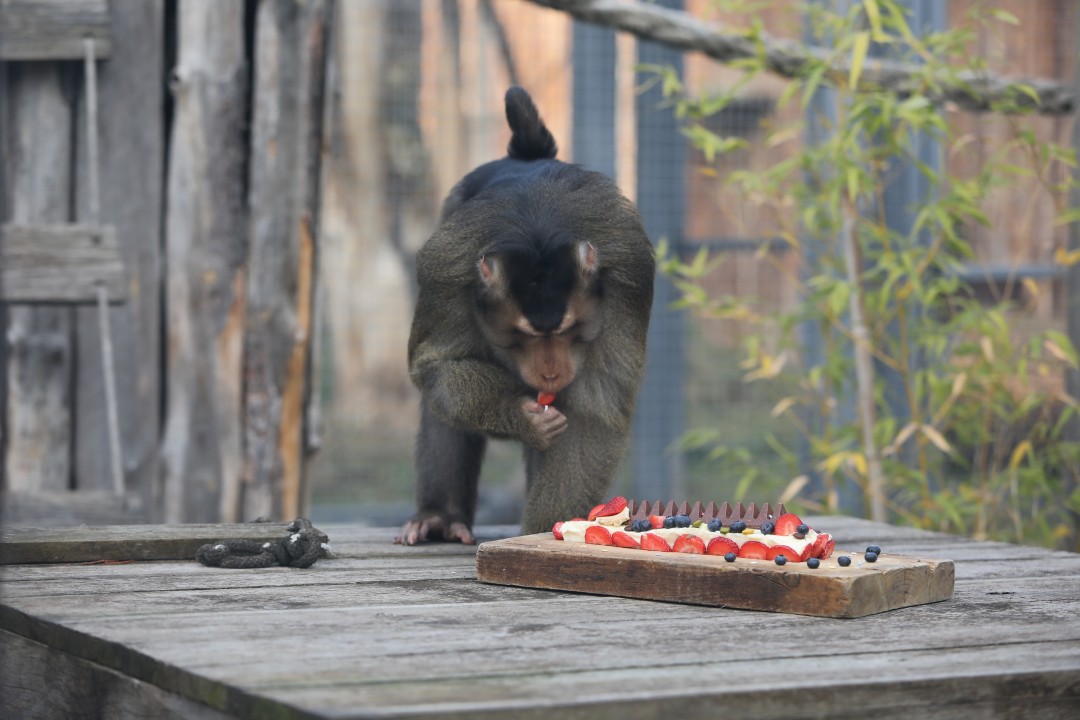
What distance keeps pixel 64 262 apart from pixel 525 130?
5.20 ft

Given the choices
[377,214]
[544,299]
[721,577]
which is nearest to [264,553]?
[544,299]

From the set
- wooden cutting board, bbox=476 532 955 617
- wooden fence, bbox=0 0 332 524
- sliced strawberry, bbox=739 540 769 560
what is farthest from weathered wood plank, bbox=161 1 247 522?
sliced strawberry, bbox=739 540 769 560

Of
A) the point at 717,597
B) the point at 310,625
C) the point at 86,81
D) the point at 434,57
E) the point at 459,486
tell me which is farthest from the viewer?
the point at 434,57

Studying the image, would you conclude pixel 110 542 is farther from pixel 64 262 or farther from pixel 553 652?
pixel 64 262

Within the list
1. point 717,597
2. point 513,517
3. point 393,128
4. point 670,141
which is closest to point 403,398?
point 513,517

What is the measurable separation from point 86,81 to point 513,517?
2889 millimetres

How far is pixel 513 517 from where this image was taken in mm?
6973

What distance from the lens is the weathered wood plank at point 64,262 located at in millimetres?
4758

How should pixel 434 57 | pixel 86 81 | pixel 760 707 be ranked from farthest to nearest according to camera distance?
pixel 434 57 → pixel 86 81 → pixel 760 707

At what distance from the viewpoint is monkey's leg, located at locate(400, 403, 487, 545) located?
4012 mm

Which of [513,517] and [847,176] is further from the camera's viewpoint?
[513,517]

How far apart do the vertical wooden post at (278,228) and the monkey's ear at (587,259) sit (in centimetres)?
167

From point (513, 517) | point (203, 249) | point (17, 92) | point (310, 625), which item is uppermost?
point (17, 92)

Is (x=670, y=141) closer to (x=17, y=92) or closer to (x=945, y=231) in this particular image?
(x=945, y=231)
